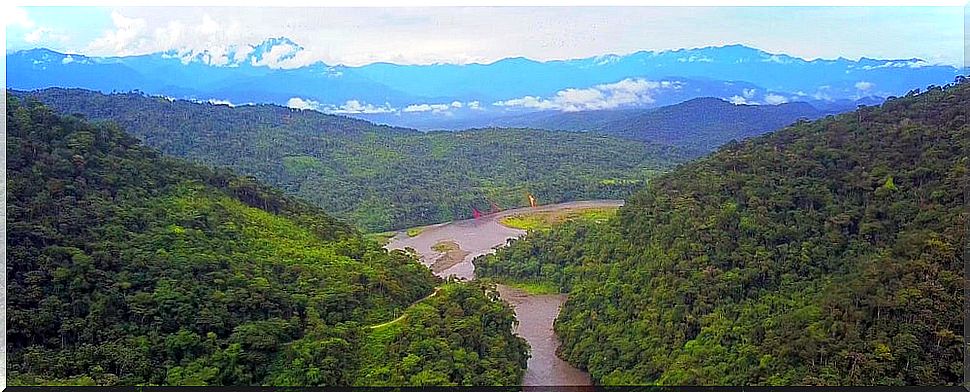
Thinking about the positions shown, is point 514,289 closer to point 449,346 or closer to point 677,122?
point 449,346

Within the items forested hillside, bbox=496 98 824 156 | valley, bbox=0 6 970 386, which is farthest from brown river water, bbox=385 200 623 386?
forested hillside, bbox=496 98 824 156

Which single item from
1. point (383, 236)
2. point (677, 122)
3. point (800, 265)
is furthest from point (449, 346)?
point (677, 122)

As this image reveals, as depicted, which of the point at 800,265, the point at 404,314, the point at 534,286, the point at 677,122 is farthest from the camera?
the point at 677,122

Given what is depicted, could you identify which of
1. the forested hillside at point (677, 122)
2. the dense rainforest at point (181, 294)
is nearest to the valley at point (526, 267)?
the dense rainforest at point (181, 294)

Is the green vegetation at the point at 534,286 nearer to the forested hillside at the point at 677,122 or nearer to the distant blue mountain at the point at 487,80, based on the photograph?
the distant blue mountain at the point at 487,80

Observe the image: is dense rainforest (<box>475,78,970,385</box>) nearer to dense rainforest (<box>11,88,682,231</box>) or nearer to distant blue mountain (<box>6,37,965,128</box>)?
distant blue mountain (<box>6,37,965,128</box>)

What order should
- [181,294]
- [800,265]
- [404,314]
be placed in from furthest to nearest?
[404,314]
[800,265]
[181,294]
